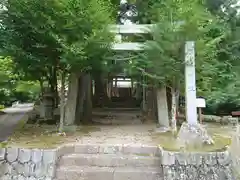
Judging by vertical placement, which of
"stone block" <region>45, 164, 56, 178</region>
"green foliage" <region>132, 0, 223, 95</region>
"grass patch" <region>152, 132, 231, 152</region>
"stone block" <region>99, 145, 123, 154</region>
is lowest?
"stone block" <region>45, 164, 56, 178</region>

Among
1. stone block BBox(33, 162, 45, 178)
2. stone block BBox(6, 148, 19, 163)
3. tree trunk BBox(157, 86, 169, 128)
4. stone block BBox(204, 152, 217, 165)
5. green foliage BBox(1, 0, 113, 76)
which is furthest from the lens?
tree trunk BBox(157, 86, 169, 128)

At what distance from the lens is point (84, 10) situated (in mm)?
6848

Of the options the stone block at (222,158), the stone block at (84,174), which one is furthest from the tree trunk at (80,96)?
the stone block at (222,158)

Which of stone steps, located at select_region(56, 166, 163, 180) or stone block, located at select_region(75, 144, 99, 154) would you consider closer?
stone steps, located at select_region(56, 166, 163, 180)

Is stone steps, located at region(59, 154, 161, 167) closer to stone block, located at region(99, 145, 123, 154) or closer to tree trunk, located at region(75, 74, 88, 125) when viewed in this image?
stone block, located at region(99, 145, 123, 154)

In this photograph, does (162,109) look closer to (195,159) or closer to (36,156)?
(195,159)

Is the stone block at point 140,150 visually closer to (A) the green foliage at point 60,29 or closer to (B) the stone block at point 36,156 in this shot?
(B) the stone block at point 36,156

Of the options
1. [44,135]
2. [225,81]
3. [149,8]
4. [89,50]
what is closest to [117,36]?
[89,50]

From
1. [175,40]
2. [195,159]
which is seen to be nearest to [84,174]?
[195,159]

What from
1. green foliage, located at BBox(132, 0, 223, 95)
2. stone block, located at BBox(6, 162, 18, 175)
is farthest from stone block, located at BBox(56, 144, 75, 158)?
green foliage, located at BBox(132, 0, 223, 95)

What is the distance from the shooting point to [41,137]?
7.26 m

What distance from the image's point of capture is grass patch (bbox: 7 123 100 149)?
6.31 meters

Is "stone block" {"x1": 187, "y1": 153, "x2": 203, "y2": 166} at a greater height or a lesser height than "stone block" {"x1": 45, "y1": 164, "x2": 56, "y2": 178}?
greater

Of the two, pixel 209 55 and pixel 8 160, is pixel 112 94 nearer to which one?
pixel 209 55
